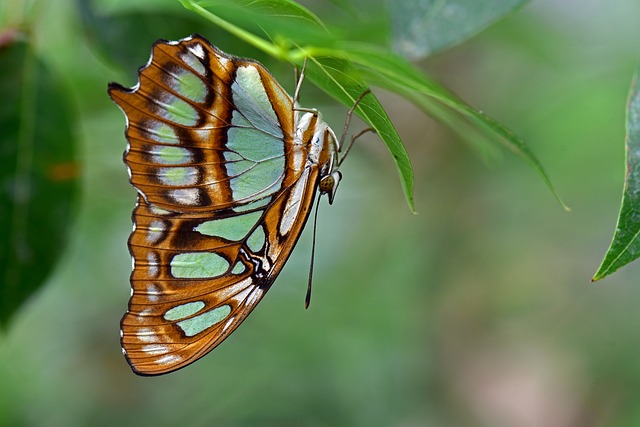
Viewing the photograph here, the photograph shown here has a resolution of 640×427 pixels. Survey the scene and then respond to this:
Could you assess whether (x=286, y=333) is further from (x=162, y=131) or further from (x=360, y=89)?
(x=360, y=89)

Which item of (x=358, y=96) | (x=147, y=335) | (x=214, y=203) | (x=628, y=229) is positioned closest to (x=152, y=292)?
(x=147, y=335)

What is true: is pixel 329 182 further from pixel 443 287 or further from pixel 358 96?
pixel 443 287

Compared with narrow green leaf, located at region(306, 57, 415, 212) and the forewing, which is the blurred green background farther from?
narrow green leaf, located at region(306, 57, 415, 212)

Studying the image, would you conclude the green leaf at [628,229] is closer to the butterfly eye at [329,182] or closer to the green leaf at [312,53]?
the green leaf at [312,53]

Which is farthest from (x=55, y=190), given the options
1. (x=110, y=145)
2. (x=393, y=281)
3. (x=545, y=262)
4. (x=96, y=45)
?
(x=545, y=262)

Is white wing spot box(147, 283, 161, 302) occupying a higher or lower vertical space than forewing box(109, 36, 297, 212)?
lower

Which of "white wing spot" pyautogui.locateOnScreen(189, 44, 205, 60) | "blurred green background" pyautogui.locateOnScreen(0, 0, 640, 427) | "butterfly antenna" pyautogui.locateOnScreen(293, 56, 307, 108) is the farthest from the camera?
"blurred green background" pyautogui.locateOnScreen(0, 0, 640, 427)

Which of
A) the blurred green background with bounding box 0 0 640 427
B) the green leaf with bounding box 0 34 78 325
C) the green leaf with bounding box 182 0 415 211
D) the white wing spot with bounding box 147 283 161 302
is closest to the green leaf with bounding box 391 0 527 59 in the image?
the green leaf with bounding box 182 0 415 211

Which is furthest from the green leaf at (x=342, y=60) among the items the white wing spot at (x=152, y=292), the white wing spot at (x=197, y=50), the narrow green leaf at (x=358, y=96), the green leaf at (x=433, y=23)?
the white wing spot at (x=152, y=292)
